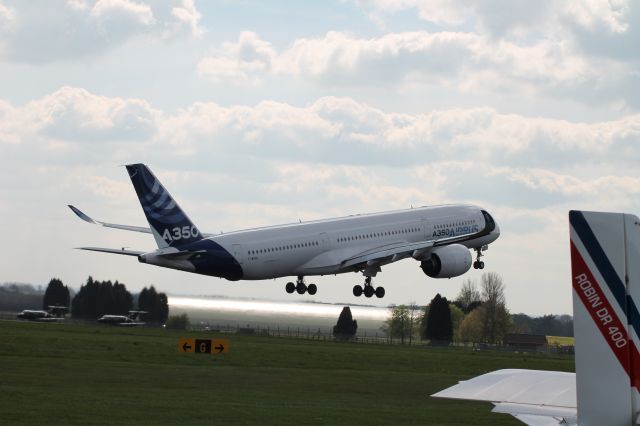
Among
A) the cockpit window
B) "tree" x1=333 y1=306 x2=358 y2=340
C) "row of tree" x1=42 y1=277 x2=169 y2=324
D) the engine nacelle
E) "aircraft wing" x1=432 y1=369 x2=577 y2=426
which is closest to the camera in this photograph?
"aircraft wing" x1=432 y1=369 x2=577 y2=426

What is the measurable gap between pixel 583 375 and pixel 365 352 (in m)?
73.1

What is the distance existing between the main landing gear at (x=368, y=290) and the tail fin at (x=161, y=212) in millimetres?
16437

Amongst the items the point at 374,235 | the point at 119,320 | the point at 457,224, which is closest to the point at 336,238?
the point at 374,235

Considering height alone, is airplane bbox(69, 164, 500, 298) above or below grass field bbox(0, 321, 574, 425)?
above

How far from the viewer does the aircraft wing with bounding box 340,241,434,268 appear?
3273 inches

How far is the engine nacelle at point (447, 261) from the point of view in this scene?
85438 millimetres

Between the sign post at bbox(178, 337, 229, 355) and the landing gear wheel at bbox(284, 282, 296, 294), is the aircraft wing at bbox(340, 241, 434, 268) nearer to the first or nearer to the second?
the landing gear wheel at bbox(284, 282, 296, 294)

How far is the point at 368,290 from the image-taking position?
87.6 metres

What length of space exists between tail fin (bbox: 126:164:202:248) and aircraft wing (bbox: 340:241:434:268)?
12.7 meters

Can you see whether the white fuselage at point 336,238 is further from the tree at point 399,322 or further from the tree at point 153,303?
the tree at point 399,322

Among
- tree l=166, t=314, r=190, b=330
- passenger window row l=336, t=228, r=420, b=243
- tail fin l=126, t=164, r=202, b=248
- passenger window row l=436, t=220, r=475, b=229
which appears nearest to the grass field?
tail fin l=126, t=164, r=202, b=248

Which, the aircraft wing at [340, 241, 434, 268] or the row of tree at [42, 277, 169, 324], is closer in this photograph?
the aircraft wing at [340, 241, 434, 268]

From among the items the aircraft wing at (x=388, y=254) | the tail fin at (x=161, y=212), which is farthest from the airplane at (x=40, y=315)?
the aircraft wing at (x=388, y=254)

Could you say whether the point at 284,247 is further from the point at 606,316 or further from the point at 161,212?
the point at 606,316
